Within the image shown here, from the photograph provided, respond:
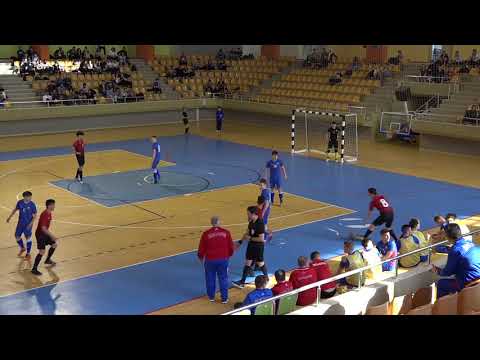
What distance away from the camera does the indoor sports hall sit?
11328 mm

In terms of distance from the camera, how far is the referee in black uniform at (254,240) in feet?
39.0

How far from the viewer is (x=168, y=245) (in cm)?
1488

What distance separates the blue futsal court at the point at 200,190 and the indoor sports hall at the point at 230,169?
0.06m

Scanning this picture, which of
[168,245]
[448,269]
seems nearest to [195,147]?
[168,245]

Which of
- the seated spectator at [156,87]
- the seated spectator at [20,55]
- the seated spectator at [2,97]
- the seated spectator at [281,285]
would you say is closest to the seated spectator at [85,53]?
the seated spectator at [20,55]

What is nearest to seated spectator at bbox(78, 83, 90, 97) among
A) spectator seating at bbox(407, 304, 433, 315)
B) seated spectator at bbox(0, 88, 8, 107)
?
seated spectator at bbox(0, 88, 8, 107)

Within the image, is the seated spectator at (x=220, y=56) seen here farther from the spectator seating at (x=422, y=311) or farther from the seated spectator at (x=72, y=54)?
the spectator seating at (x=422, y=311)

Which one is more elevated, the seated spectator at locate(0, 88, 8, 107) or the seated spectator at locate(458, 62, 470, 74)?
the seated spectator at locate(458, 62, 470, 74)

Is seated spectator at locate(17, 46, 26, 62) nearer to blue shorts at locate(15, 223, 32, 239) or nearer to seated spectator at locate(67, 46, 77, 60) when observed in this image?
seated spectator at locate(67, 46, 77, 60)

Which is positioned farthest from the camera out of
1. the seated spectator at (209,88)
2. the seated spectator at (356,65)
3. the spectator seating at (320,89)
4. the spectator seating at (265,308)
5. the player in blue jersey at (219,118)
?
the seated spectator at (209,88)

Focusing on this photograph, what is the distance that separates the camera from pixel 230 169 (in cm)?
2420

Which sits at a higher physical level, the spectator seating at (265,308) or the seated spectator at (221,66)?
the seated spectator at (221,66)

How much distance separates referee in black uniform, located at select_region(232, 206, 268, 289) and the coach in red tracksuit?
0.84 metres

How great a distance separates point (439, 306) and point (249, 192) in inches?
499
